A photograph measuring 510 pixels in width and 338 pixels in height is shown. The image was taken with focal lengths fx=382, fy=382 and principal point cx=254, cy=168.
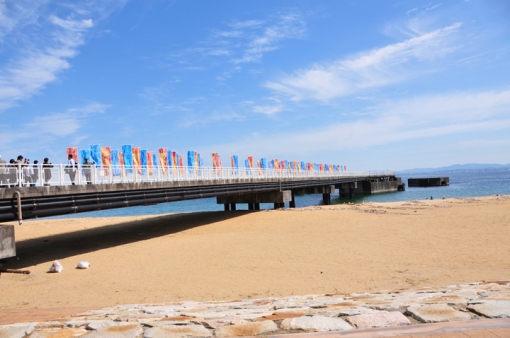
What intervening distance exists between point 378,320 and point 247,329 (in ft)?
4.80

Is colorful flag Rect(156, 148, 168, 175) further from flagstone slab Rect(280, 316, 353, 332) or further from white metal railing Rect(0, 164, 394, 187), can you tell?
flagstone slab Rect(280, 316, 353, 332)

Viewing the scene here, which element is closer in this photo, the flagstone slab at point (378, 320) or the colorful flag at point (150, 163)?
the flagstone slab at point (378, 320)

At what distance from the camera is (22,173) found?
46.4 feet

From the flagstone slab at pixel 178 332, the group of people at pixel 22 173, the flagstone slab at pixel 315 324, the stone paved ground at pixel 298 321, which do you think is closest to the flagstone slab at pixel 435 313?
the stone paved ground at pixel 298 321

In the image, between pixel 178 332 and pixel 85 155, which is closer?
pixel 178 332

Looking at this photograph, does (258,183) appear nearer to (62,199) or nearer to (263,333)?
(62,199)

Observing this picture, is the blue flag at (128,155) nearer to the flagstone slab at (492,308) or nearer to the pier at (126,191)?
the pier at (126,191)

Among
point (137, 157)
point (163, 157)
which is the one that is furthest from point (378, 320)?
point (163, 157)

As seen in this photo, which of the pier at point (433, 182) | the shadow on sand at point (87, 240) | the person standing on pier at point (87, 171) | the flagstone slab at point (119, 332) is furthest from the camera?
the pier at point (433, 182)

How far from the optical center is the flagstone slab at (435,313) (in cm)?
417

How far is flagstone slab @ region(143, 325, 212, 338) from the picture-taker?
4168 millimetres

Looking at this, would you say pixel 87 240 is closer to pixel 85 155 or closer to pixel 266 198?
pixel 85 155

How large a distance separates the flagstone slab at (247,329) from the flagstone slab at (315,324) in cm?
15

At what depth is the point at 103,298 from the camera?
10.0 m
